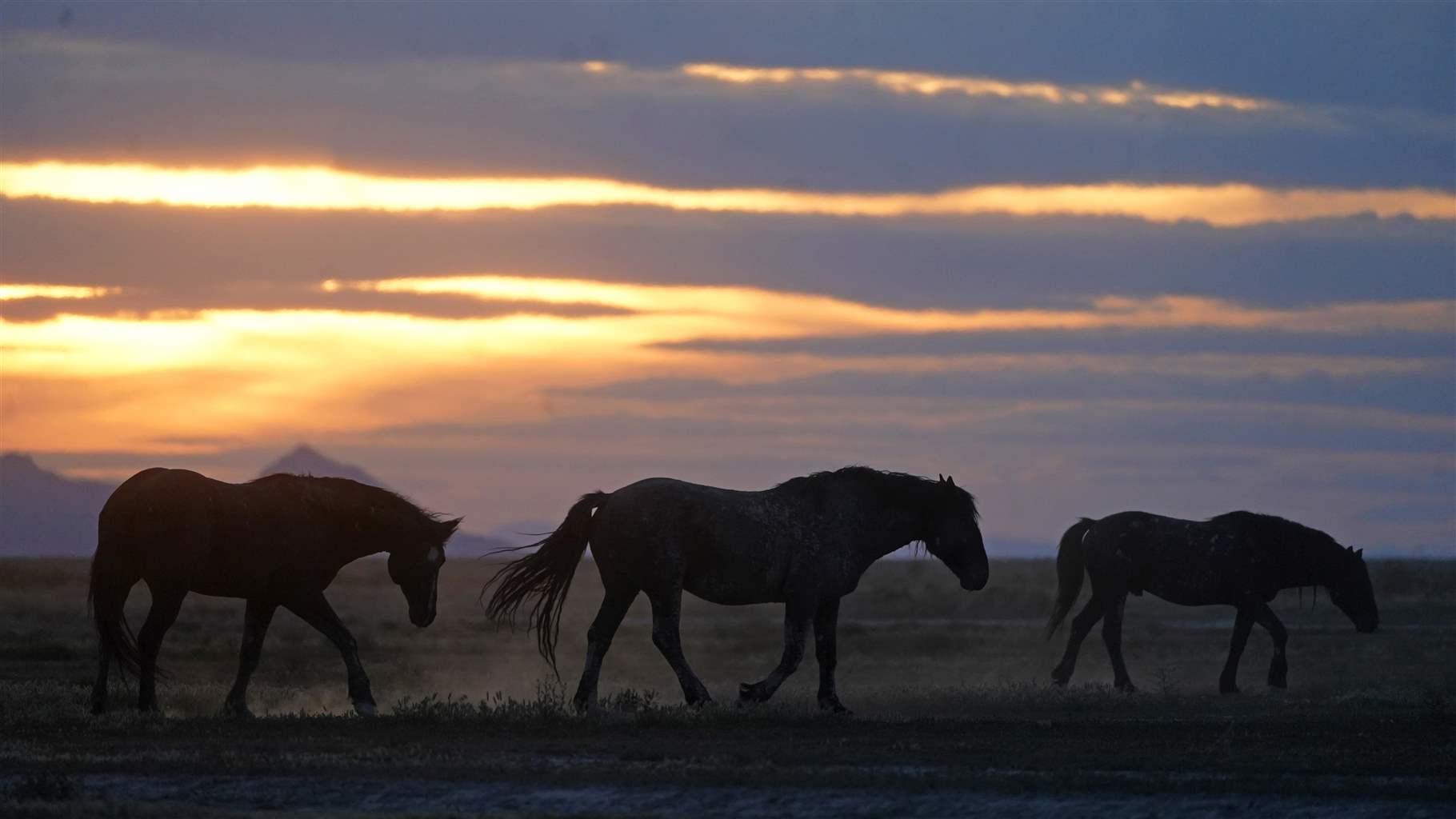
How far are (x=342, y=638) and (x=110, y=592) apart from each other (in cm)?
235

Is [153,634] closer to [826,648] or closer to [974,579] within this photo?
[826,648]

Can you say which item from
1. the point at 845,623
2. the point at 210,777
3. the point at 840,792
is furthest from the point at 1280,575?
the point at 845,623

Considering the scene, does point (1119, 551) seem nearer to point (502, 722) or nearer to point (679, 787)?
point (502, 722)

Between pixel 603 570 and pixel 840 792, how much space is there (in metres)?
5.86

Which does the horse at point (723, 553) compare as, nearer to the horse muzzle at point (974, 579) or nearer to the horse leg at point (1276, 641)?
the horse muzzle at point (974, 579)

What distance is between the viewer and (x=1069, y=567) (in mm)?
27812

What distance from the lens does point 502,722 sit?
17766 mm

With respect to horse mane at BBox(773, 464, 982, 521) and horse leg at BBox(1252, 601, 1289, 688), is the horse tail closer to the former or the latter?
horse mane at BBox(773, 464, 982, 521)

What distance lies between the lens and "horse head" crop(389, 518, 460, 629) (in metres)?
20.2

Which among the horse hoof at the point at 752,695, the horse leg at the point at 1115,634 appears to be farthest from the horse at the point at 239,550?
the horse leg at the point at 1115,634

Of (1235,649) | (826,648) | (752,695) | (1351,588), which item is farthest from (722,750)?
(1351,588)

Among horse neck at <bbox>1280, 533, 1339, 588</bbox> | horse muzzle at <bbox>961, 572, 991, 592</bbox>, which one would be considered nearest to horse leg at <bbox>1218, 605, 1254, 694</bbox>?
horse neck at <bbox>1280, 533, 1339, 588</bbox>

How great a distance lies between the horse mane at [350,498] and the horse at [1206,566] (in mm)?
9878

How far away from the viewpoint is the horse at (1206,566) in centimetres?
2592
